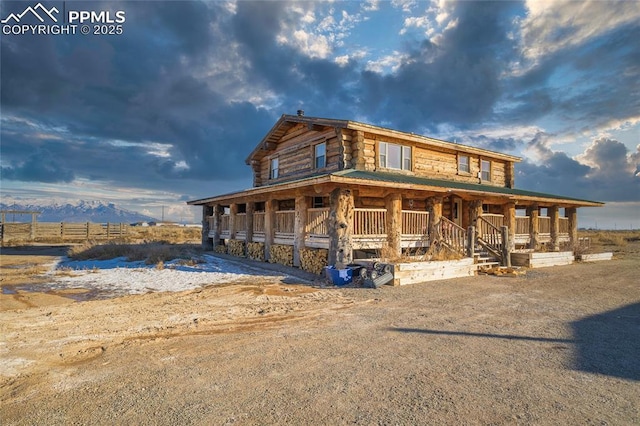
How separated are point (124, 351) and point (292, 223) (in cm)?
1144

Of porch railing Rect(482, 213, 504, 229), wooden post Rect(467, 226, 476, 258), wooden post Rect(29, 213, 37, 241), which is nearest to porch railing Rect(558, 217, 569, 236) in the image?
porch railing Rect(482, 213, 504, 229)

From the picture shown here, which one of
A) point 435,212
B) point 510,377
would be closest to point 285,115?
point 435,212

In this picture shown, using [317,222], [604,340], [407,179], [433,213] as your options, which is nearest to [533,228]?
[433,213]

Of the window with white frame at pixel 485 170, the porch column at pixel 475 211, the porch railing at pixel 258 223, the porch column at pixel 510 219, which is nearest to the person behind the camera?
the porch column at pixel 475 211

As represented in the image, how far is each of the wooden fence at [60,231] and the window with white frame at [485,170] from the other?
37158 millimetres

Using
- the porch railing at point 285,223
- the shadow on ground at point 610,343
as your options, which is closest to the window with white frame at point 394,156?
the porch railing at point 285,223

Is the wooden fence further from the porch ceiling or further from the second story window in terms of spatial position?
the second story window

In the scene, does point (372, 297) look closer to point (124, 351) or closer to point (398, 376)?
point (398, 376)

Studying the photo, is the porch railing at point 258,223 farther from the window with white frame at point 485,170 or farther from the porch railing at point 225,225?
the window with white frame at point 485,170

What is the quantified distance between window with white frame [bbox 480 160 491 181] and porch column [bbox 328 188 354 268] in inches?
514

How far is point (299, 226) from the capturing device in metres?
15.5

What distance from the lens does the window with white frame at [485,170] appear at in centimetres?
2263

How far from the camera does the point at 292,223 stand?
54.4 ft

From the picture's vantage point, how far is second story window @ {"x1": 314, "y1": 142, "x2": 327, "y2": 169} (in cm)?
1761
